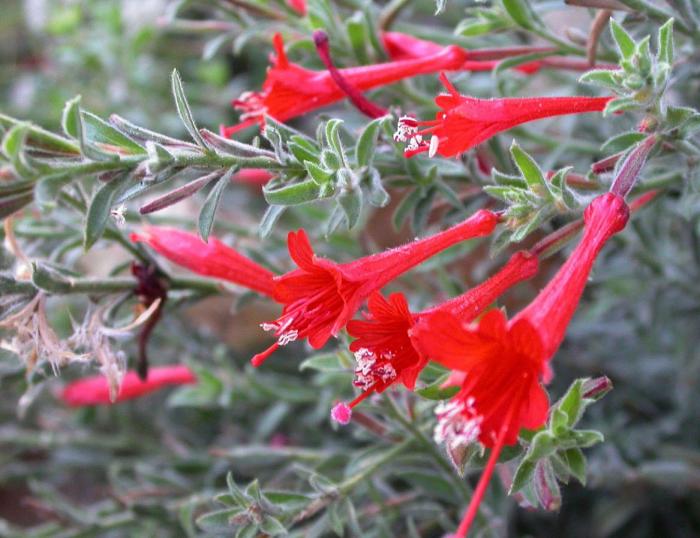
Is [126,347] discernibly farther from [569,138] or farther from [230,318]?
[569,138]

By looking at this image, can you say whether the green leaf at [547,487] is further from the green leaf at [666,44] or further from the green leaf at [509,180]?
the green leaf at [666,44]

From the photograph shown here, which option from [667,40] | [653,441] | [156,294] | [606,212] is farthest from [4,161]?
[653,441]

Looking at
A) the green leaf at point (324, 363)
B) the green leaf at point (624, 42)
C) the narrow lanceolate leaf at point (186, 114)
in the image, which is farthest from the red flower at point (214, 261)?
the green leaf at point (624, 42)

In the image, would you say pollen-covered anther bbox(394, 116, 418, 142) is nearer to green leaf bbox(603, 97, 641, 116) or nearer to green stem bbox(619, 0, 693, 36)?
green leaf bbox(603, 97, 641, 116)

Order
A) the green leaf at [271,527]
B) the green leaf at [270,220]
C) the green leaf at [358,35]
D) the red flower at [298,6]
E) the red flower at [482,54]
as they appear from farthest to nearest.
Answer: the red flower at [298,6]
the green leaf at [358,35]
the red flower at [482,54]
the green leaf at [271,527]
the green leaf at [270,220]

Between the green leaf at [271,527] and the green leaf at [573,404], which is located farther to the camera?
the green leaf at [271,527]

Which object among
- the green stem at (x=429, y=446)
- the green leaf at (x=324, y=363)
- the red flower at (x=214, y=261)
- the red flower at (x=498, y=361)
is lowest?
the green stem at (x=429, y=446)
